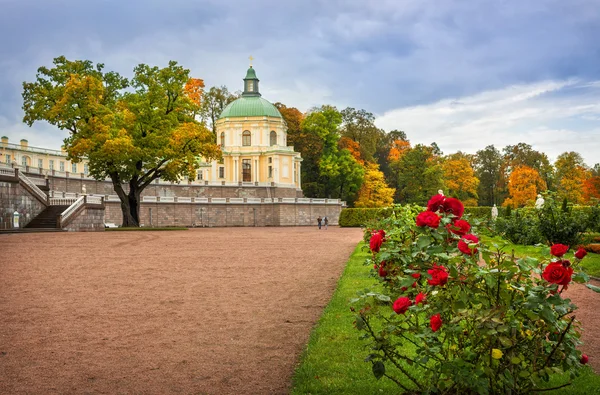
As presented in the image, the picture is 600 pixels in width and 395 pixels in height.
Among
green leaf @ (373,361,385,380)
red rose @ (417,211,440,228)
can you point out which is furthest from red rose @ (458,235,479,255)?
green leaf @ (373,361,385,380)

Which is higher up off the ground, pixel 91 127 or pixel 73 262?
pixel 91 127

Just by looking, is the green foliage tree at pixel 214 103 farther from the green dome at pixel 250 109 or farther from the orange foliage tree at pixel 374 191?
the orange foliage tree at pixel 374 191

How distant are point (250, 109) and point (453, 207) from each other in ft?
240

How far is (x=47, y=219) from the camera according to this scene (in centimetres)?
3644

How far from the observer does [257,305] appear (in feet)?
34.4

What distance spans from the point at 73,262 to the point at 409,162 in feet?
184

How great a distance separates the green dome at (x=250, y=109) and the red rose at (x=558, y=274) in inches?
2897

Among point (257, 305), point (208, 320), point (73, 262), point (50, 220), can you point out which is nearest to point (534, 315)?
point (208, 320)

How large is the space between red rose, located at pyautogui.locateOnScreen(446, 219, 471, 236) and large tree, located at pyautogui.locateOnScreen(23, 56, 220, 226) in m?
36.2

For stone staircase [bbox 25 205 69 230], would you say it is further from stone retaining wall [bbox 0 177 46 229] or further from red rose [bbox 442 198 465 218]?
red rose [bbox 442 198 465 218]

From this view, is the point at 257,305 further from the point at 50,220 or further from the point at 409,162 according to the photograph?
the point at 409,162

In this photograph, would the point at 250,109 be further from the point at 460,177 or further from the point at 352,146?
the point at 460,177

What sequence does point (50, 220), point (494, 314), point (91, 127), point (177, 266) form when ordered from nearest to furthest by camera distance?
point (494, 314), point (177, 266), point (50, 220), point (91, 127)

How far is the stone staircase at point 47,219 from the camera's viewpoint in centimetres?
3581
